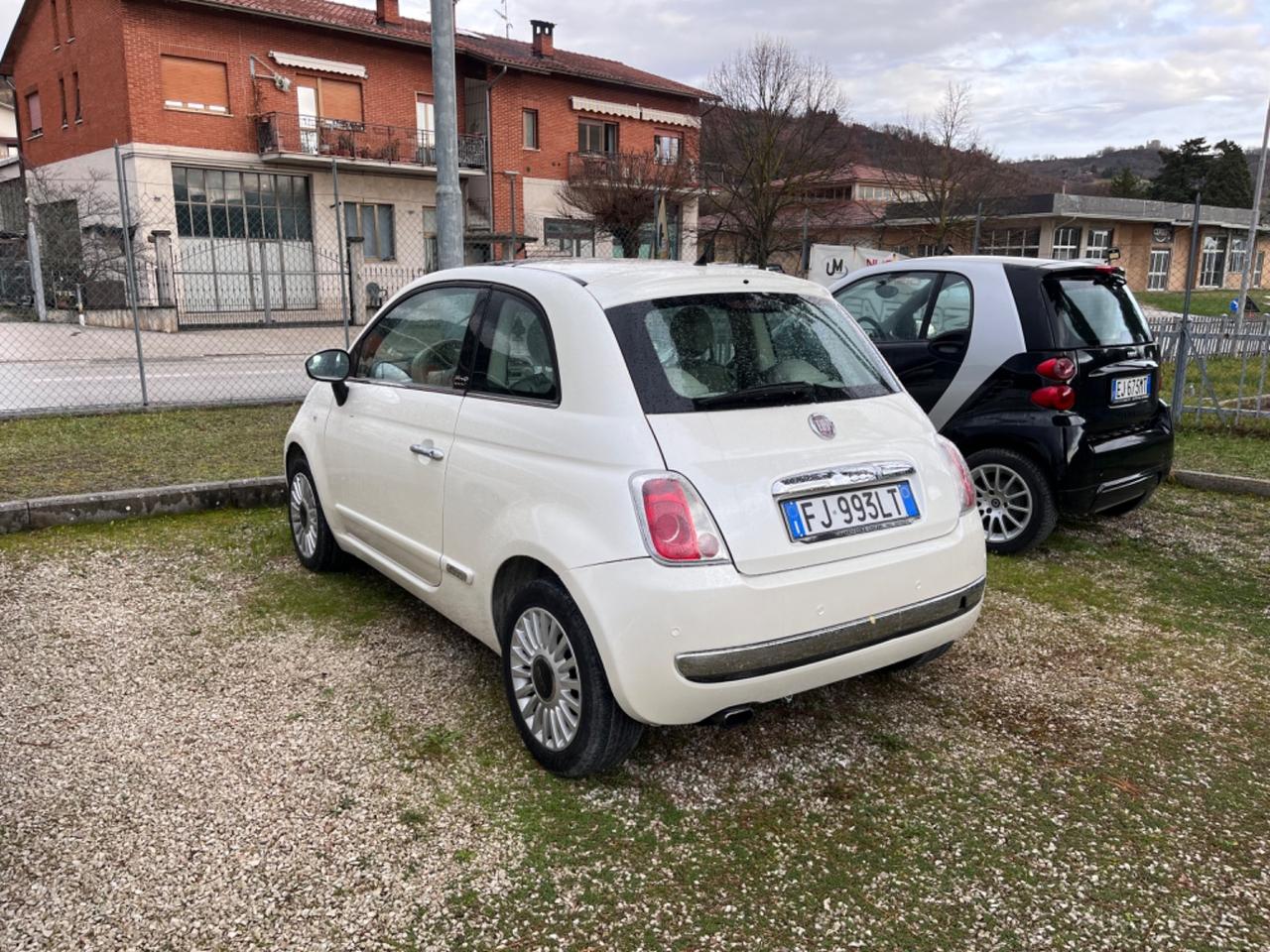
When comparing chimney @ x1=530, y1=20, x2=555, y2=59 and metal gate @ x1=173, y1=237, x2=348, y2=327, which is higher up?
chimney @ x1=530, y1=20, x2=555, y2=59

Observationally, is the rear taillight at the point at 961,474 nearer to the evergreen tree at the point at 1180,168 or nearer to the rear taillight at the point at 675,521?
the rear taillight at the point at 675,521

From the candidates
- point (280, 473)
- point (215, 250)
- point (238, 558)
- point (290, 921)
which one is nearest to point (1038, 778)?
point (290, 921)

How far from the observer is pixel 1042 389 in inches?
209

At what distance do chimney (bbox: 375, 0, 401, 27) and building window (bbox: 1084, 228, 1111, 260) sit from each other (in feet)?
111

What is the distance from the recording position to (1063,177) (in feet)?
203

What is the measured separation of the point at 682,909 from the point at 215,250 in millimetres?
27629

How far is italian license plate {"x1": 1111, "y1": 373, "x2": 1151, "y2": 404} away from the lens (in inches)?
214

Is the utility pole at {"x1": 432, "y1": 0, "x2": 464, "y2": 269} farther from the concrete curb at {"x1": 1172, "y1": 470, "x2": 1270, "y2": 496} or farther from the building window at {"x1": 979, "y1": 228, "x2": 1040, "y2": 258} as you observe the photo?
the building window at {"x1": 979, "y1": 228, "x2": 1040, "y2": 258}

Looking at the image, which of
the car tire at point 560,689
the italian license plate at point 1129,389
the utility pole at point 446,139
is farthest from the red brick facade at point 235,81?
the car tire at point 560,689

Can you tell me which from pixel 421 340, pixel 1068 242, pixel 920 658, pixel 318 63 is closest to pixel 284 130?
pixel 318 63

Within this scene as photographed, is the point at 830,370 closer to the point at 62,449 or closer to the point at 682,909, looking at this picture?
the point at 682,909

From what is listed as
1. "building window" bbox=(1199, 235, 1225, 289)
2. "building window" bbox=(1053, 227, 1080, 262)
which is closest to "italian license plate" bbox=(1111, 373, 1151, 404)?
"building window" bbox=(1053, 227, 1080, 262)

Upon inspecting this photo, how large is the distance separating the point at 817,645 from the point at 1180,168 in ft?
299

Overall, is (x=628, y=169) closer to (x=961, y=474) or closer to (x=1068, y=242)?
(x=1068, y=242)
